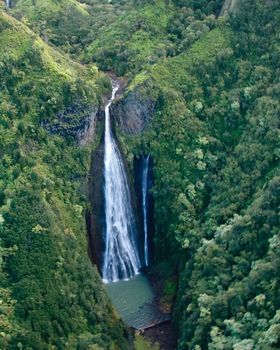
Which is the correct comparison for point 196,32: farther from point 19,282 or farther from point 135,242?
point 19,282

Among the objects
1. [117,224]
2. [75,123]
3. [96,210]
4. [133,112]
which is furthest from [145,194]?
[75,123]

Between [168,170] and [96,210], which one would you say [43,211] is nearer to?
[96,210]

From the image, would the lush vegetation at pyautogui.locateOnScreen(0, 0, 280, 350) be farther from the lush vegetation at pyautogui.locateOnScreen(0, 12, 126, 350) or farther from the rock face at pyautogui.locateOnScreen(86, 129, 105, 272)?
the rock face at pyautogui.locateOnScreen(86, 129, 105, 272)

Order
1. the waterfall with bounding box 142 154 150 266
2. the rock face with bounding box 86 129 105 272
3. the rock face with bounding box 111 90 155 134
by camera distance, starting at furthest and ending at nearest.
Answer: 1. the rock face with bounding box 111 90 155 134
2. the waterfall with bounding box 142 154 150 266
3. the rock face with bounding box 86 129 105 272

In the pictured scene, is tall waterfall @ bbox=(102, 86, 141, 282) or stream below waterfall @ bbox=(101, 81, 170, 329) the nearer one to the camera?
stream below waterfall @ bbox=(101, 81, 170, 329)

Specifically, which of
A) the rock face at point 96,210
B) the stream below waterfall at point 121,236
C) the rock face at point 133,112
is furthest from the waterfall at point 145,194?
the rock face at point 96,210

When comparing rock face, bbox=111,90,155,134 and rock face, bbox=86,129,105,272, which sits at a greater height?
rock face, bbox=111,90,155,134

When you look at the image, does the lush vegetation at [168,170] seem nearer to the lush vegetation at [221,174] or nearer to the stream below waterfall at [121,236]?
the lush vegetation at [221,174]

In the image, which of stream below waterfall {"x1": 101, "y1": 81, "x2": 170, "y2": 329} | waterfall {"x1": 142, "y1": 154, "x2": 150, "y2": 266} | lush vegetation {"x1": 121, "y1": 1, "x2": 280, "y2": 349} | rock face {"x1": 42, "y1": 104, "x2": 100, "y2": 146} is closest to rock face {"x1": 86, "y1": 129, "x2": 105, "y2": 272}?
stream below waterfall {"x1": 101, "y1": 81, "x2": 170, "y2": 329}
